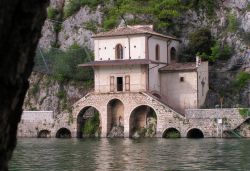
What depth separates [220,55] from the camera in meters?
68.9

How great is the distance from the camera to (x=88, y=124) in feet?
213

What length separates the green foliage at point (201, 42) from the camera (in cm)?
7019

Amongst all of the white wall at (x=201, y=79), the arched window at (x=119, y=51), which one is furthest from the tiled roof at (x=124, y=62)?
the white wall at (x=201, y=79)

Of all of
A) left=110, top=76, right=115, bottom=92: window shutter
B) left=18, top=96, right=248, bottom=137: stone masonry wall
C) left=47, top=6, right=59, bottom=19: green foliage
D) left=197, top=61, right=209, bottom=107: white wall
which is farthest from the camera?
left=47, top=6, right=59, bottom=19: green foliage

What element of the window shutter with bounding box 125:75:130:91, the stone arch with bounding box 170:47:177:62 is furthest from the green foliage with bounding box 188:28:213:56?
the window shutter with bounding box 125:75:130:91

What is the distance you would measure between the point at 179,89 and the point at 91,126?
9.29 meters

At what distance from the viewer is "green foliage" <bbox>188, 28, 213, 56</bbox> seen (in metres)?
70.2

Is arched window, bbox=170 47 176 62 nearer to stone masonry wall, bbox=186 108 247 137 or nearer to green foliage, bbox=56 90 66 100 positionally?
green foliage, bbox=56 90 66 100

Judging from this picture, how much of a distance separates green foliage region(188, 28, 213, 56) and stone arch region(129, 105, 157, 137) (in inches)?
420

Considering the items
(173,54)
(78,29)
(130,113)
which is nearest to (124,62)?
(130,113)

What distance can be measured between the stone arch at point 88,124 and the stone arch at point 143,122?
3465 millimetres

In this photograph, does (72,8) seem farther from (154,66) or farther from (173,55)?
(154,66)

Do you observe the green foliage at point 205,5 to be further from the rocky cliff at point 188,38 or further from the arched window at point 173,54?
the arched window at point 173,54

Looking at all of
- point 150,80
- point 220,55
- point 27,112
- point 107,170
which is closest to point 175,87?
point 150,80
